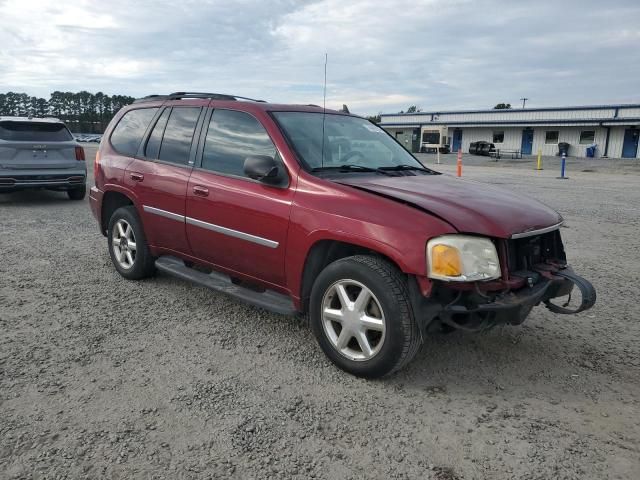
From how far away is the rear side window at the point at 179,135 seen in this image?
457 cm

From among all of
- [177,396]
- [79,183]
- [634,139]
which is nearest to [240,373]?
[177,396]

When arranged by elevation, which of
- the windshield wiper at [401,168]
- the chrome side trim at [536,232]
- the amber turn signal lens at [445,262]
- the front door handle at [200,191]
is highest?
the windshield wiper at [401,168]

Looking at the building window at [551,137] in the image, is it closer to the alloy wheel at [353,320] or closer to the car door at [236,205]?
the car door at [236,205]

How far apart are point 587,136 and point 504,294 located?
46005 millimetres

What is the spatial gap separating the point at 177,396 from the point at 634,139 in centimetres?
4637

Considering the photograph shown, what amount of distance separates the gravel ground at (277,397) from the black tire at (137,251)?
262mm

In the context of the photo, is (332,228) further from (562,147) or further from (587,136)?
(587,136)

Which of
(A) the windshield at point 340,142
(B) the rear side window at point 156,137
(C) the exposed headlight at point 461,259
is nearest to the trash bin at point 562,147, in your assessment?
(A) the windshield at point 340,142

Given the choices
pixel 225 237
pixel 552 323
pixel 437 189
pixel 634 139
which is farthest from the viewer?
pixel 634 139

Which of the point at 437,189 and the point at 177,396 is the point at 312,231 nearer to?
the point at 437,189

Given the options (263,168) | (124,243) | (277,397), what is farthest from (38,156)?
(277,397)

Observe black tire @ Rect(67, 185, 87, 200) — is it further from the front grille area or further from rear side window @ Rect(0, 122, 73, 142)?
the front grille area

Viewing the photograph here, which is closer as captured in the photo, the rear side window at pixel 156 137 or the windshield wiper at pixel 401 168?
the windshield wiper at pixel 401 168

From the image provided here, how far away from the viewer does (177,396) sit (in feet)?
10.1
